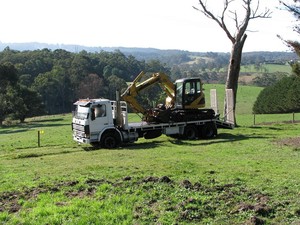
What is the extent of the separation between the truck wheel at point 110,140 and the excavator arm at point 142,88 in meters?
3.00

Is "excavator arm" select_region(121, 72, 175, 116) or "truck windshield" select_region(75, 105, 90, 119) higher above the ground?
"excavator arm" select_region(121, 72, 175, 116)

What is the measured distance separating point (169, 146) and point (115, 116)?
3589 millimetres

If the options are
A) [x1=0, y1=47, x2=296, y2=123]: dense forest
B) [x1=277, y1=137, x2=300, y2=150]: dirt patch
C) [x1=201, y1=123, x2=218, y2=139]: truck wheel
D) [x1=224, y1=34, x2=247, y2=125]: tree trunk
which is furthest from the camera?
[x1=0, y1=47, x2=296, y2=123]: dense forest

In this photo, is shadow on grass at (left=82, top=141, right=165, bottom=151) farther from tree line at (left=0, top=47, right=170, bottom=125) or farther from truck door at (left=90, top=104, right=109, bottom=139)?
tree line at (left=0, top=47, right=170, bottom=125)

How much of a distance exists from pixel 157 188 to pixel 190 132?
49.5 ft

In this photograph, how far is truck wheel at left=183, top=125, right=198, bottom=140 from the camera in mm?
25641

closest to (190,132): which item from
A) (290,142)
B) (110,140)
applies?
(110,140)

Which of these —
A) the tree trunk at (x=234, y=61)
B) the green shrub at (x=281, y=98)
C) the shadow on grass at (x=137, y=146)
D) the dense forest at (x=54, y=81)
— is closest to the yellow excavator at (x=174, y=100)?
the shadow on grass at (x=137, y=146)

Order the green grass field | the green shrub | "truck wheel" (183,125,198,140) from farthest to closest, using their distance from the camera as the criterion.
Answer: the green shrub
"truck wheel" (183,125,198,140)
the green grass field

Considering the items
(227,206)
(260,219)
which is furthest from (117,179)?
(260,219)

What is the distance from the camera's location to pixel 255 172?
43.3 feet

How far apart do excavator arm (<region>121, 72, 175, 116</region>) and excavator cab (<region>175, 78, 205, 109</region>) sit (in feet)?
1.44

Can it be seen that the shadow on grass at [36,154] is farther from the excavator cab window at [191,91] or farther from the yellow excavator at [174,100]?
the excavator cab window at [191,91]

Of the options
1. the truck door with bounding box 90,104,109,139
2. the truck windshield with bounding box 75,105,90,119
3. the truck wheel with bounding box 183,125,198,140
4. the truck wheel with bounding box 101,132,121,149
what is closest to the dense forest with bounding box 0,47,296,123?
the truck wheel with bounding box 183,125,198,140
